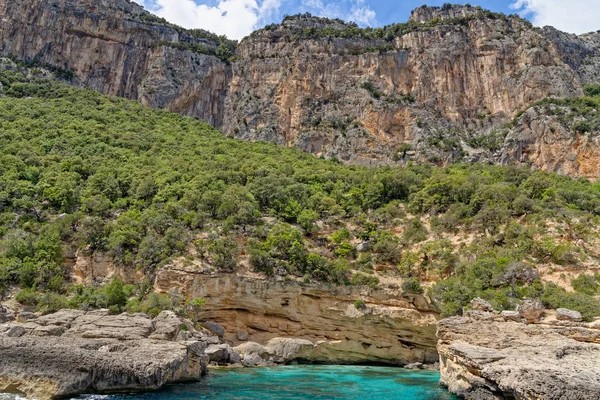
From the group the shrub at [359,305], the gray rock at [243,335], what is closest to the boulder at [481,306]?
the shrub at [359,305]

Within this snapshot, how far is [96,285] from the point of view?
29.6 m

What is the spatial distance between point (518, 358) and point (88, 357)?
14.6 metres

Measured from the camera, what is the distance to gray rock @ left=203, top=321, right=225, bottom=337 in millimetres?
28703

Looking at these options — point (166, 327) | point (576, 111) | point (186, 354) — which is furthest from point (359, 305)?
point (576, 111)

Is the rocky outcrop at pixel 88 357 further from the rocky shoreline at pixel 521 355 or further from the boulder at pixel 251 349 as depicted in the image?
the rocky shoreline at pixel 521 355

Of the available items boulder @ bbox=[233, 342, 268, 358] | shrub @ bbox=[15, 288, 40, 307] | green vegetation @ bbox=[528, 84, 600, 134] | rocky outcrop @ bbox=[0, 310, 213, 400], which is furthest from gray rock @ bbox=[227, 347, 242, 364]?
green vegetation @ bbox=[528, 84, 600, 134]

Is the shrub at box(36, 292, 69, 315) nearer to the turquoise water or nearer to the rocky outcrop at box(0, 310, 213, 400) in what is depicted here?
the rocky outcrop at box(0, 310, 213, 400)

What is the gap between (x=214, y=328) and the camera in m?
28.8

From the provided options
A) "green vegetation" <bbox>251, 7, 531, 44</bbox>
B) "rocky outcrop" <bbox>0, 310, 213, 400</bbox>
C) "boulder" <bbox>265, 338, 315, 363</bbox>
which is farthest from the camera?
"green vegetation" <bbox>251, 7, 531, 44</bbox>

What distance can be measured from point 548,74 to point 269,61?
43897mm

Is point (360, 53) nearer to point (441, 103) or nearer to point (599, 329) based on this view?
point (441, 103)

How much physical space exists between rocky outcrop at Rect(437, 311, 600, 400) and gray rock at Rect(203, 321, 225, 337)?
45.6 ft

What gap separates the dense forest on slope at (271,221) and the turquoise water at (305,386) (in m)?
6.34

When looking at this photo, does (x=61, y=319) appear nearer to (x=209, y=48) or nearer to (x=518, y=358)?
(x=518, y=358)
